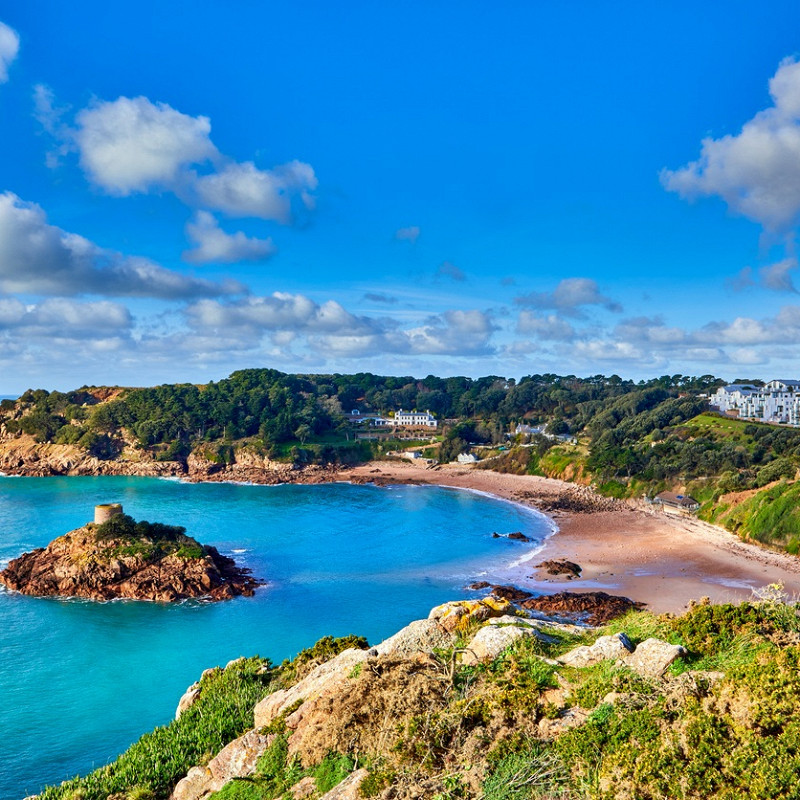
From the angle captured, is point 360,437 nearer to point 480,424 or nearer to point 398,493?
point 480,424

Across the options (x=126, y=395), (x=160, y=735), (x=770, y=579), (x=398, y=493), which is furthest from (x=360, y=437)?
(x=160, y=735)

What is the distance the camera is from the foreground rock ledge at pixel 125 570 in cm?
3391

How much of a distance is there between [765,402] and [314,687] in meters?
89.3

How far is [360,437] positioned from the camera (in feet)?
329

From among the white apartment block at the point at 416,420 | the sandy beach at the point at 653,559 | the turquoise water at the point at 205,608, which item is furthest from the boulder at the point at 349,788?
the white apartment block at the point at 416,420

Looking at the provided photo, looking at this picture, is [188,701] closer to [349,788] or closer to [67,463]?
[349,788]

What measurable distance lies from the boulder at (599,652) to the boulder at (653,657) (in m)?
0.20

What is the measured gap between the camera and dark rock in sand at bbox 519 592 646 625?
31328 mm

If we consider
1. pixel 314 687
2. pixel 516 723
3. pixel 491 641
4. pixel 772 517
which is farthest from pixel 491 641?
pixel 772 517

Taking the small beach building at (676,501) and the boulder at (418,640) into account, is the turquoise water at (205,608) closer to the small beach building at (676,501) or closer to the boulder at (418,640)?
the small beach building at (676,501)

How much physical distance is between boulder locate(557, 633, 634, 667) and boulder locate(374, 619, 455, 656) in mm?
2298

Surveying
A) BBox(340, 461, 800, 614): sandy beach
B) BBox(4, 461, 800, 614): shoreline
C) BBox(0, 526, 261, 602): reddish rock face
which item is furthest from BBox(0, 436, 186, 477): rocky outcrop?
BBox(340, 461, 800, 614): sandy beach

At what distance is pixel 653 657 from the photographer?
9.58 metres

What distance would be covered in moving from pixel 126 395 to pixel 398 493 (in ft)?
177
